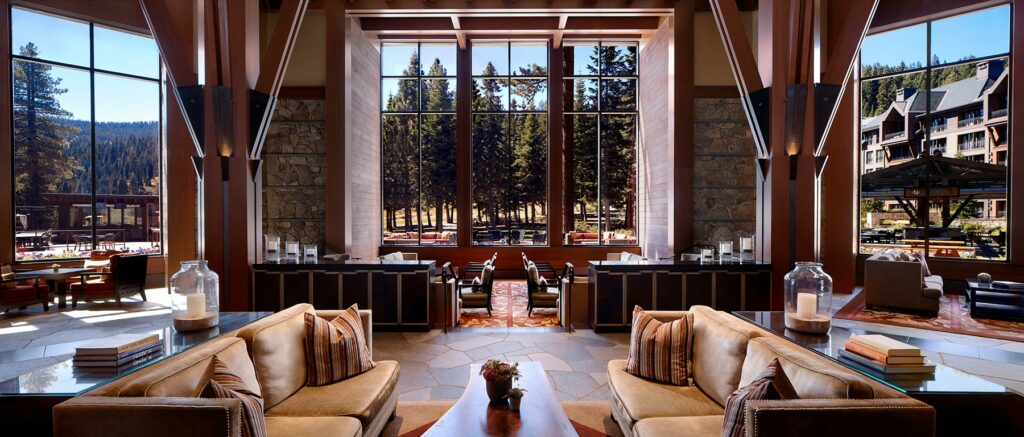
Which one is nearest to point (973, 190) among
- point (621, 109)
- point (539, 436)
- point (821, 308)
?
point (621, 109)

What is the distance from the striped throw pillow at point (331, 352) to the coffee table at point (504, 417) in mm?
820

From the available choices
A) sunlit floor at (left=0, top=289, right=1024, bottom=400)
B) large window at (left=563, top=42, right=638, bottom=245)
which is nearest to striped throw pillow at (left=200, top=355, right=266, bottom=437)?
sunlit floor at (left=0, top=289, right=1024, bottom=400)

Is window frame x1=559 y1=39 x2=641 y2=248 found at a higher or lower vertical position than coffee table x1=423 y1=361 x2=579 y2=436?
higher

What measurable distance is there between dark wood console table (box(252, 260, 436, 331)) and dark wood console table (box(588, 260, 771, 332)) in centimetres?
232

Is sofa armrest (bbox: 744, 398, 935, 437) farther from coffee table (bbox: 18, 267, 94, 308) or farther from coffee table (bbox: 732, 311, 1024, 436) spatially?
coffee table (bbox: 18, 267, 94, 308)

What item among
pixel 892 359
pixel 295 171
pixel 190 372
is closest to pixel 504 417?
pixel 190 372

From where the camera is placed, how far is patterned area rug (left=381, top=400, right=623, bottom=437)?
10.1 feet

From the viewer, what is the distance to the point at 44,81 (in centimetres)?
826

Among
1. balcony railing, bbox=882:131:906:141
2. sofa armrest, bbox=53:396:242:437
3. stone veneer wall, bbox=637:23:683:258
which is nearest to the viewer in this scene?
sofa armrest, bbox=53:396:242:437

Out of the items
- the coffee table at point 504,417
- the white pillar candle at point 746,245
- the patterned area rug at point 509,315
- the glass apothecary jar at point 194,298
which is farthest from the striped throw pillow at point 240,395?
the white pillar candle at point 746,245

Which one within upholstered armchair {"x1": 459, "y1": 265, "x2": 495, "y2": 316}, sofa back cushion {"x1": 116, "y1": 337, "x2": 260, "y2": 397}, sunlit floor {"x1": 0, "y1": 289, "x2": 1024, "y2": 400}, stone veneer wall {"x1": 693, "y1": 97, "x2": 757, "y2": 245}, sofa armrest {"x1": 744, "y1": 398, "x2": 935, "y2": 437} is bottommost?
sunlit floor {"x1": 0, "y1": 289, "x2": 1024, "y2": 400}

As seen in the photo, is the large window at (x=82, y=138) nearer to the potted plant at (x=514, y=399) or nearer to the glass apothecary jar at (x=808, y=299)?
the potted plant at (x=514, y=399)

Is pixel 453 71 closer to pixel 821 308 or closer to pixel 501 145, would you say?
pixel 501 145

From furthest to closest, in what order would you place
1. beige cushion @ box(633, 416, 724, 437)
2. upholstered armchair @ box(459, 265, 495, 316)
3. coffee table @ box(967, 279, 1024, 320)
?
upholstered armchair @ box(459, 265, 495, 316) < coffee table @ box(967, 279, 1024, 320) < beige cushion @ box(633, 416, 724, 437)
